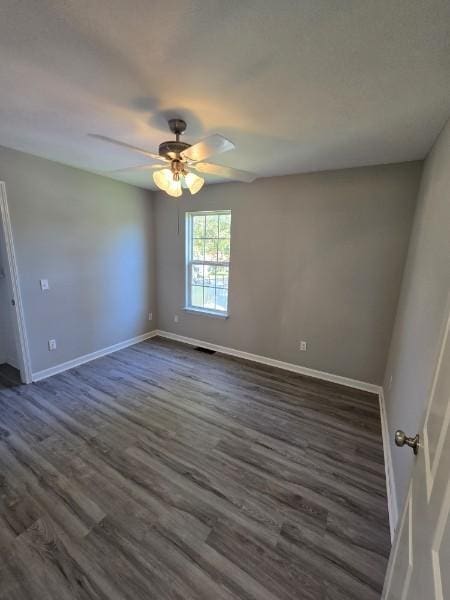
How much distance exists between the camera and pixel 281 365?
331cm

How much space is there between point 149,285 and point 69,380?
1.82 meters

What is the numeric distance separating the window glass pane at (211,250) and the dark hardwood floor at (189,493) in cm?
182

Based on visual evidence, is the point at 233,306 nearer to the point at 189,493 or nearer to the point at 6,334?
the point at 189,493

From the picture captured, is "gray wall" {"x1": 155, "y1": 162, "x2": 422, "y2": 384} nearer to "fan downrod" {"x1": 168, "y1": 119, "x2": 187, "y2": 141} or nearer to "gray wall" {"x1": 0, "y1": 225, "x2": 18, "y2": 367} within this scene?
"fan downrod" {"x1": 168, "y1": 119, "x2": 187, "y2": 141}

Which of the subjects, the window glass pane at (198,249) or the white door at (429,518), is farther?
the window glass pane at (198,249)

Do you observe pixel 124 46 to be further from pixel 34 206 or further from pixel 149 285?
pixel 149 285

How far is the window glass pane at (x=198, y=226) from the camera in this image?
373cm

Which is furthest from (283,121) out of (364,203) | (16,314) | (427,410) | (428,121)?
(16,314)

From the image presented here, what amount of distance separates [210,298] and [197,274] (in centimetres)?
43

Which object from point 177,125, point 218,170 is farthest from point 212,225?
point 177,125

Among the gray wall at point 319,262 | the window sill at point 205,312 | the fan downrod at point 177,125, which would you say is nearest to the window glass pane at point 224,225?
the gray wall at point 319,262

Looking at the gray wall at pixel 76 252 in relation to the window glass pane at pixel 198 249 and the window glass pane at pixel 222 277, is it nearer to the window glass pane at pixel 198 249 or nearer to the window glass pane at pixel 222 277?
the window glass pane at pixel 198 249

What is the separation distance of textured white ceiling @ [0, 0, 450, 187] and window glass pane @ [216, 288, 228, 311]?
2.02m

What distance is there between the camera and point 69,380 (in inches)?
113
